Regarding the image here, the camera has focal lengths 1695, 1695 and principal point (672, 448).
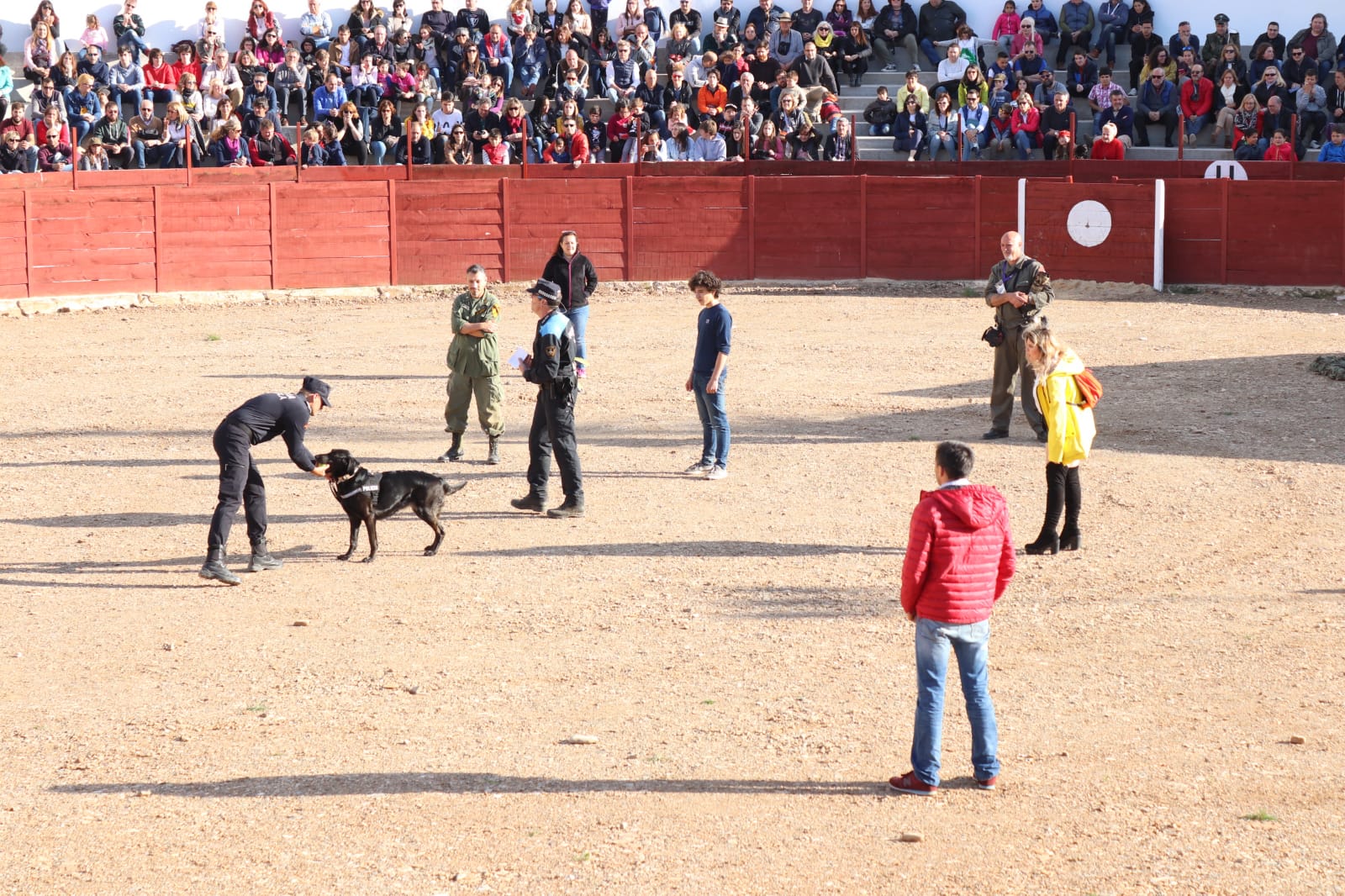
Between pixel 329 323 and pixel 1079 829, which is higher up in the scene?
pixel 329 323

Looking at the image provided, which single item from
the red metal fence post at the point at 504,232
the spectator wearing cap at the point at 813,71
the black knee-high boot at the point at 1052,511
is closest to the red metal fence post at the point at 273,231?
the red metal fence post at the point at 504,232

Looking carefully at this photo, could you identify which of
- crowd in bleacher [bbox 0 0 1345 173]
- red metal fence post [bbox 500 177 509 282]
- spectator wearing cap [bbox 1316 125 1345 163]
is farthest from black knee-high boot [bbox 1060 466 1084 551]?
crowd in bleacher [bbox 0 0 1345 173]

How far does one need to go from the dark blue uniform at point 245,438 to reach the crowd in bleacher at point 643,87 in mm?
16061

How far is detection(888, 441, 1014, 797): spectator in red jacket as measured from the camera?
264 inches

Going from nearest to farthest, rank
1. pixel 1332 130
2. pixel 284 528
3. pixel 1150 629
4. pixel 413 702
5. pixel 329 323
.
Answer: pixel 413 702 < pixel 1150 629 < pixel 284 528 < pixel 329 323 < pixel 1332 130

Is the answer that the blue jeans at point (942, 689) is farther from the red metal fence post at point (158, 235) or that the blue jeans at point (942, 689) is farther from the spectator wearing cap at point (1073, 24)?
the spectator wearing cap at point (1073, 24)

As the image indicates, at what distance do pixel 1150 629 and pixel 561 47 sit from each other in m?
21.7

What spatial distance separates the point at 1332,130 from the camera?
2545 centimetres

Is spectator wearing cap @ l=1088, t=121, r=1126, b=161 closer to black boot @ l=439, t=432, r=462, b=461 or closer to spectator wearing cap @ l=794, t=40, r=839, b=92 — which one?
spectator wearing cap @ l=794, t=40, r=839, b=92

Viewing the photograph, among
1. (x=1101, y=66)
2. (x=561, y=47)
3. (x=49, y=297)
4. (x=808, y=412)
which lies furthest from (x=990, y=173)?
(x=49, y=297)

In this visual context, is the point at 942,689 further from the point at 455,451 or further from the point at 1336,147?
the point at 1336,147

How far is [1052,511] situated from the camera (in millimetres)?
10695

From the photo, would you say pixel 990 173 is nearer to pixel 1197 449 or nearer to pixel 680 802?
pixel 1197 449

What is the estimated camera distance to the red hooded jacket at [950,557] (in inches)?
264
